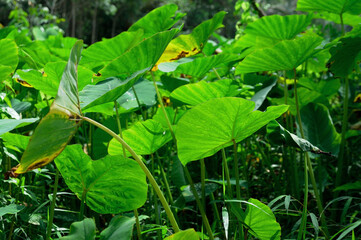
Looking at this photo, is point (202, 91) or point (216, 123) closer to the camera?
point (216, 123)

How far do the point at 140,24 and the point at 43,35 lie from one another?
154cm

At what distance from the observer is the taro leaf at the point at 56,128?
52 cm

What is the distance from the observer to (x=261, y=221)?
75 centimetres

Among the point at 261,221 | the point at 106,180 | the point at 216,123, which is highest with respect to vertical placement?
the point at 216,123

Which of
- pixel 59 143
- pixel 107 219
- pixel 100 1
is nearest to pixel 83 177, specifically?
pixel 59 143

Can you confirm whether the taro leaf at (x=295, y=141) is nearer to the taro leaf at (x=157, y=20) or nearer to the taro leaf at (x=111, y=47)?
the taro leaf at (x=111, y=47)

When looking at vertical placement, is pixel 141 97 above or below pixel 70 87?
below

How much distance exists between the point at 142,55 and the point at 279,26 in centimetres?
58

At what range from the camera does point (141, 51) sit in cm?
74

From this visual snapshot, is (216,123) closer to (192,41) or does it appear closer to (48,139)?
(48,139)

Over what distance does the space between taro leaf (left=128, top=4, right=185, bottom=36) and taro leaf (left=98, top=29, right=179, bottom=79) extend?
0.39 metres

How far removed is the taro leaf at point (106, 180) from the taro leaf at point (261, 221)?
19 cm

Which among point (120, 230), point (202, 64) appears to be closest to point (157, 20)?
point (202, 64)

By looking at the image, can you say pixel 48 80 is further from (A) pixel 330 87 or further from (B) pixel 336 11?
(A) pixel 330 87
